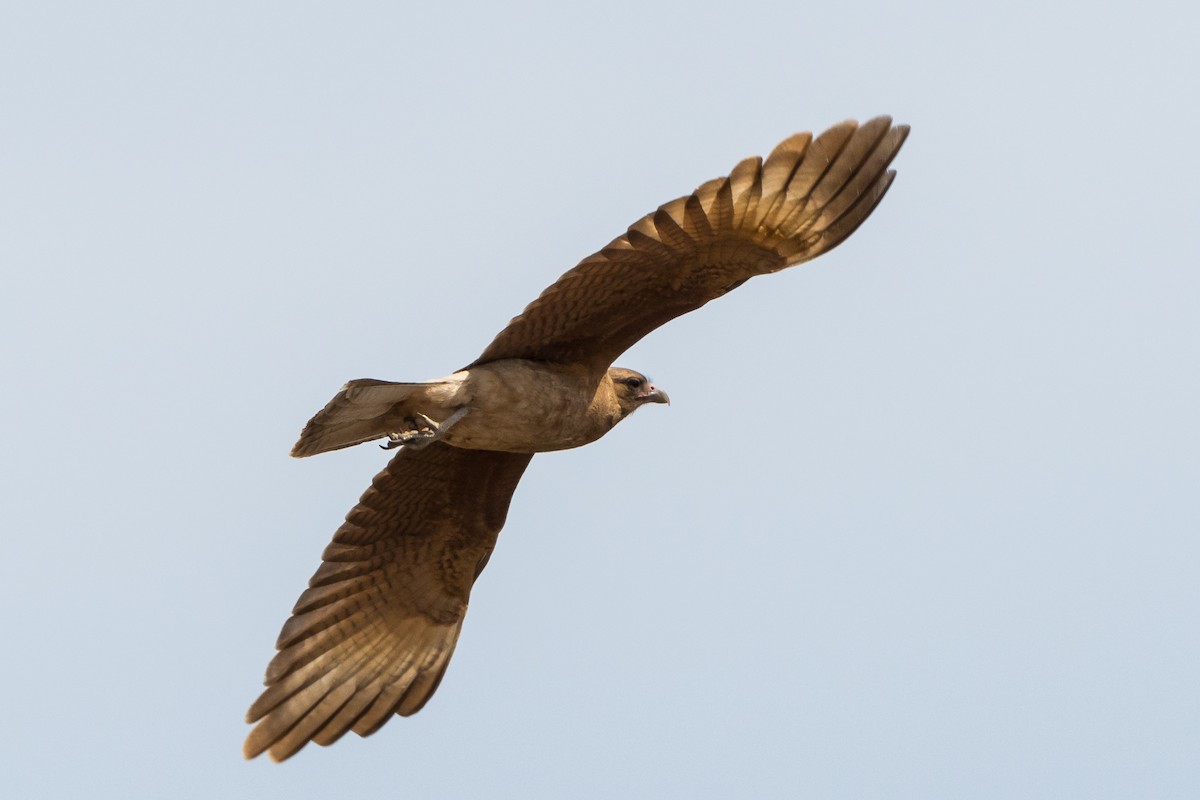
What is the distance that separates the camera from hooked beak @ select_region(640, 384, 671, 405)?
12.0 metres

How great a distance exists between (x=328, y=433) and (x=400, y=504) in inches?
67.0

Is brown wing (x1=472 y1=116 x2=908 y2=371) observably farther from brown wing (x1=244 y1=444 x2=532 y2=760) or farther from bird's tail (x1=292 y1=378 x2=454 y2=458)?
brown wing (x1=244 y1=444 x2=532 y2=760)

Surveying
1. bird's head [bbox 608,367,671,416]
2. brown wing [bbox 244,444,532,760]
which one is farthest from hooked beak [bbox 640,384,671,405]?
brown wing [bbox 244,444,532,760]

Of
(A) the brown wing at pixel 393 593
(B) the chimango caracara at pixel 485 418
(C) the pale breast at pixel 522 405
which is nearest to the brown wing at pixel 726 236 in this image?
(B) the chimango caracara at pixel 485 418

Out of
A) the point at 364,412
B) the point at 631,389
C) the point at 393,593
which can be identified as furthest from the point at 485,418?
the point at 393,593

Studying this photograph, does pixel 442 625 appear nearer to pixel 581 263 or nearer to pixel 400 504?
pixel 400 504

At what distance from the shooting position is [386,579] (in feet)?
40.6

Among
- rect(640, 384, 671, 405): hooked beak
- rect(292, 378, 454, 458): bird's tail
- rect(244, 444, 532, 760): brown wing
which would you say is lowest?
rect(244, 444, 532, 760): brown wing

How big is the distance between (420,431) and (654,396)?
5.98 feet

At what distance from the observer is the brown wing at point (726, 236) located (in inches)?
399

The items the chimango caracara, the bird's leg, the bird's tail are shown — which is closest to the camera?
the chimango caracara

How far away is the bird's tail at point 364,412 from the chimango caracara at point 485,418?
1 cm

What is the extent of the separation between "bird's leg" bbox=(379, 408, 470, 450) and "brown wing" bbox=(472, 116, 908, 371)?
49 centimetres

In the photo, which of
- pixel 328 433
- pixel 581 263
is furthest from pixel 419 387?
pixel 581 263
